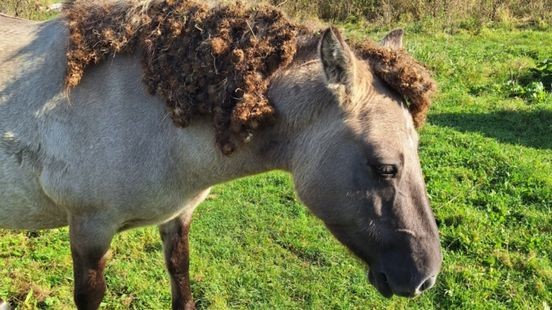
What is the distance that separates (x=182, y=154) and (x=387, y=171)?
1.09m

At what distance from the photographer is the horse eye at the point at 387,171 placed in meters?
2.35

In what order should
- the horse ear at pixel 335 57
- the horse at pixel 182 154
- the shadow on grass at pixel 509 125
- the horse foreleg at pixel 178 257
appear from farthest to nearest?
1. the shadow on grass at pixel 509 125
2. the horse foreleg at pixel 178 257
3. the horse at pixel 182 154
4. the horse ear at pixel 335 57

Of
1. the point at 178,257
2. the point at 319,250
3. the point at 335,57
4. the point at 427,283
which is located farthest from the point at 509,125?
the point at 335,57

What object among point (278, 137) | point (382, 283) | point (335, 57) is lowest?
point (382, 283)

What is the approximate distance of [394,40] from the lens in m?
2.74

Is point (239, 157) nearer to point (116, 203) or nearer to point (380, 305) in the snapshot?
point (116, 203)

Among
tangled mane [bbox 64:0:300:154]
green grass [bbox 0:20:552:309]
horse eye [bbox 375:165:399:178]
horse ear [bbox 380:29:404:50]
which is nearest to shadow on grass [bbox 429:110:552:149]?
green grass [bbox 0:20:552:309]

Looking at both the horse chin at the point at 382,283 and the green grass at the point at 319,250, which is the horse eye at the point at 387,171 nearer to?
the horse chin at the point at 382,283

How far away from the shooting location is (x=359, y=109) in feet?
8.02

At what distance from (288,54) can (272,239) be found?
262 centimetres

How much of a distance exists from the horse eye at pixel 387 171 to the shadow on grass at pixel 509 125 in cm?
477

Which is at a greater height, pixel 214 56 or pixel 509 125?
pixel 214 56

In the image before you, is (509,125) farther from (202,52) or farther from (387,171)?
(202,52)

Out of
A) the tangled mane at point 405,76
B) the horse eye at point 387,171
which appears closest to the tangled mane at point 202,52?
the tangled mane at point 405,76
